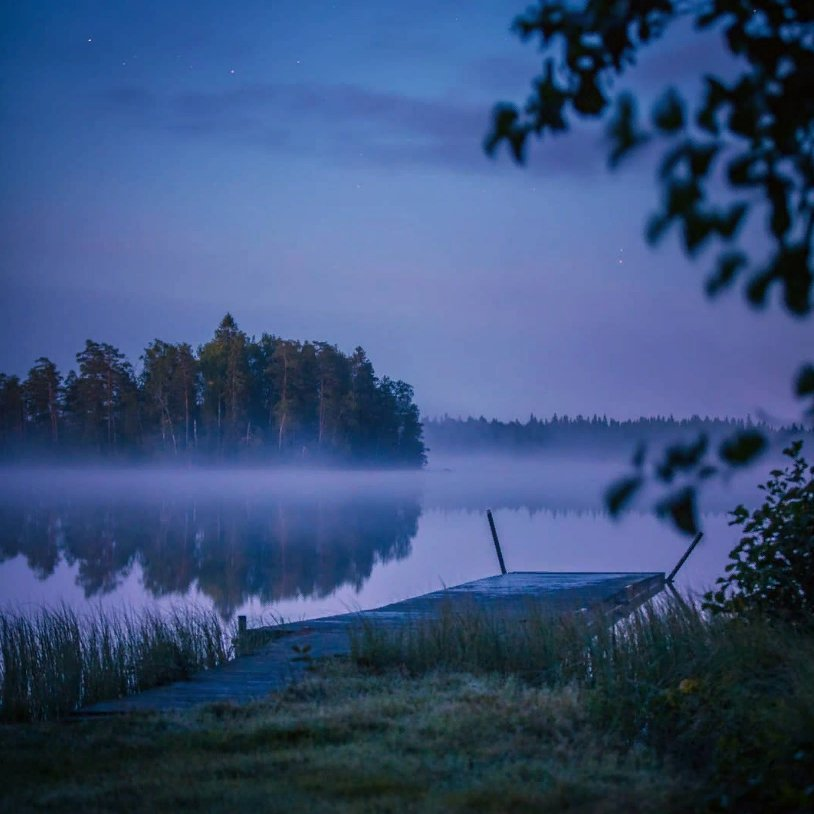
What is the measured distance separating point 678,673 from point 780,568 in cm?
182

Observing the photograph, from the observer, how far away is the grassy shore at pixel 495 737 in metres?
4.83

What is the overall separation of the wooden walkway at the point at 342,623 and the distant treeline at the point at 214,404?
2457 inches

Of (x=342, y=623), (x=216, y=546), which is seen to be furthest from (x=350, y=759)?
(x=216, y=546)

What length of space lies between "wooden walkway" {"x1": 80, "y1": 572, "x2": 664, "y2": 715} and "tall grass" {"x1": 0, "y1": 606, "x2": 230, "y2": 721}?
1.71 ft

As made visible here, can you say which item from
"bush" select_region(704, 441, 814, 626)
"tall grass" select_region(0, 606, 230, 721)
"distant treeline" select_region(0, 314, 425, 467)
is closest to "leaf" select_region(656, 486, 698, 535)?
"bush" select_region(704, 441, 814, 626)

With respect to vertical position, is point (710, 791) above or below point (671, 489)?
below

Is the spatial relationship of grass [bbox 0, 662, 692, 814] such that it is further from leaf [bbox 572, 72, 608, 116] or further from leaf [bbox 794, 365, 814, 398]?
leaf [bbox 572, 72, 608, 116]

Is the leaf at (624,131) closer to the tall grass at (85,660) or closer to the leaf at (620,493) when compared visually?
the leaf at (620,493)

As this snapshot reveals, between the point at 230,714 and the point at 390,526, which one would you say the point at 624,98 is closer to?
Result: the point at 230,714

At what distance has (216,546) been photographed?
117 feet

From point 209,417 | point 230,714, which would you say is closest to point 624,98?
point 230,714

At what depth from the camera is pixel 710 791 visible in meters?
4.71

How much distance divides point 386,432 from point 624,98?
316 feet

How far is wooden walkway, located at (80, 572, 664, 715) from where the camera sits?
7.70 m
